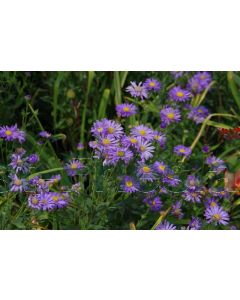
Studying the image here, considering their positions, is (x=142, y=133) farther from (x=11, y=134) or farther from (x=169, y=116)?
(x=11, y=134)

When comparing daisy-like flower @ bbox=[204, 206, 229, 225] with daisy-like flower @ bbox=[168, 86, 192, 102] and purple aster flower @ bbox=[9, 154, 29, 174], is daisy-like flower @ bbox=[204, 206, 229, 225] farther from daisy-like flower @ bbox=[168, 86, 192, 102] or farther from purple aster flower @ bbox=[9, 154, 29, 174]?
purple aster flower @ bbox=[9, 154, 29, 174]

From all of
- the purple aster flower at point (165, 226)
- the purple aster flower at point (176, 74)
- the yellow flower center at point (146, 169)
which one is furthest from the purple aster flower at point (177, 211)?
the purple aster flower at point (176, 74)

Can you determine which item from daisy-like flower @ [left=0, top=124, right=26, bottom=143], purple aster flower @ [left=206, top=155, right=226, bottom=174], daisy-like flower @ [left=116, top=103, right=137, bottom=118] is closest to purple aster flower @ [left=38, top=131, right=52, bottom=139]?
daisy-like flower @ [left=0, top=124, right=26, bottom=143]

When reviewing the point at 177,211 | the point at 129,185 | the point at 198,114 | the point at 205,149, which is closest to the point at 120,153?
the point at 129,185

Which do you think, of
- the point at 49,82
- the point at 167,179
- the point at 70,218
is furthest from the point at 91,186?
the point at 49,82

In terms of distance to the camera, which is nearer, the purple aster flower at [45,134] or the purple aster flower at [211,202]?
the purple aster flower at [211,202]

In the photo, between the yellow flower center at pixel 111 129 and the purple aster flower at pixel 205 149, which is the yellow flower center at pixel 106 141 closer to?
the yellow flower center at pixel 111 129
